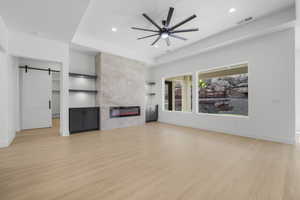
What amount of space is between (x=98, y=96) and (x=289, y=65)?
618 cm

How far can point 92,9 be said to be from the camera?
3268mm

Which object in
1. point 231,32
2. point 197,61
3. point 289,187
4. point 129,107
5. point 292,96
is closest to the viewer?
point 289,187

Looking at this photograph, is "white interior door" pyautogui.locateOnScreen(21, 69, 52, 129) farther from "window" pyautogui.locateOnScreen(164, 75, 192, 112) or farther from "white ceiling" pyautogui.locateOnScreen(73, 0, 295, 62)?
"window" pyautogui.locateOnScreen(164, 75, 192, 112)

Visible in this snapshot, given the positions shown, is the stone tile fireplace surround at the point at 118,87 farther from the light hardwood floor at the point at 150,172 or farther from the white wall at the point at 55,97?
the white wall at the point at 55,97

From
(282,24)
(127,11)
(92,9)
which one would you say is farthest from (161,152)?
(282,24)

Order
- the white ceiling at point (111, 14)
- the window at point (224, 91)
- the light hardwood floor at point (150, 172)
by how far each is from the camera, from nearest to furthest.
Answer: the light hardwood floor at point (150, 172) < the white ceiling at point (111, 14) < the window at point (224, 91)

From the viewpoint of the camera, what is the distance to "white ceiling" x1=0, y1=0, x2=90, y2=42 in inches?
101

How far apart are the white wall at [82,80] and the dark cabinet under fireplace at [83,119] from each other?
618 millimetres

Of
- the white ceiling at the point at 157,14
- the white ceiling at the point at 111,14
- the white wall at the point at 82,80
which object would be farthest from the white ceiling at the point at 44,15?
the white wall at the point at 82,80

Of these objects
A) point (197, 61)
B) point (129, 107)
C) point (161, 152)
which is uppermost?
point (197, 61)

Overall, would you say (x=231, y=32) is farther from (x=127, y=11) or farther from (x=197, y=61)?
(x=127, y=11)

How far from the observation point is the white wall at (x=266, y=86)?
3.54 meters

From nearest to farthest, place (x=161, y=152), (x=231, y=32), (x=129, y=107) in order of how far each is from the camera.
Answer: (x=161, y=152) < (x=231, y=32) < (x=129, y=107)

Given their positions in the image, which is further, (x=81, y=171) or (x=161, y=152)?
(x=161, y=152)
